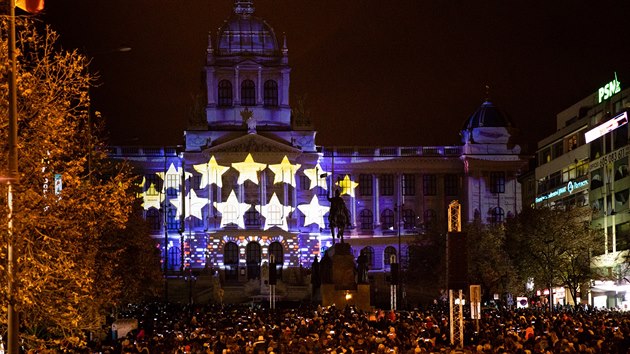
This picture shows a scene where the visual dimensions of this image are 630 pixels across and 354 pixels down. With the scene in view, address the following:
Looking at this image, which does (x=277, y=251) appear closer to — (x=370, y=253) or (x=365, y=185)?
(x=370, y=253)

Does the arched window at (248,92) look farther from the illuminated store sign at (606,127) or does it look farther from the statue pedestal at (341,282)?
the statue pedestal at (341,282)

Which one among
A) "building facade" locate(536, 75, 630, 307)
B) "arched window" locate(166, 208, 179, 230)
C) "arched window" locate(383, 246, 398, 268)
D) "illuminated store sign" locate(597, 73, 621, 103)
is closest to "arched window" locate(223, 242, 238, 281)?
"arched window" locate(166, 208, 179, 230)

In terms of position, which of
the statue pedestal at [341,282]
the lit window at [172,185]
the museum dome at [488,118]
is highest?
the museum dome at [488,118]

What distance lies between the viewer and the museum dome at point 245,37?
153375 millimetres

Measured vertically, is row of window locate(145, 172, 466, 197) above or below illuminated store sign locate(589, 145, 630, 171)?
above

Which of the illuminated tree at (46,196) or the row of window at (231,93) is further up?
the row of window at (231,93)

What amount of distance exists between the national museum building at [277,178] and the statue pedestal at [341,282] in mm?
65196

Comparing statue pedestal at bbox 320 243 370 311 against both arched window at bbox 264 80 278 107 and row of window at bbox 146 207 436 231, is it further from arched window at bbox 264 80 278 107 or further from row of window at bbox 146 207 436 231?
arched window at bbox 264 80 278 107

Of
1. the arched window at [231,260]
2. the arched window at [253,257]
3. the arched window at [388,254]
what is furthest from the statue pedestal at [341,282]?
the arched window at [388,254]

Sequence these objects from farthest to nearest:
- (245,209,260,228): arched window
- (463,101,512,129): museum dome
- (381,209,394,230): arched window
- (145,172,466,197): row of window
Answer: (463,101,512,129): museum dome → (145,172,466,197): row of window → (381,209,394,230): arched window → (245,209,260,228): arched window

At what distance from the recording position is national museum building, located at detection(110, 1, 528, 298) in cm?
14600

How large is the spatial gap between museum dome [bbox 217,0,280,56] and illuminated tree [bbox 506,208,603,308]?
189 feet

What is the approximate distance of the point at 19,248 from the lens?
2897 centimetres

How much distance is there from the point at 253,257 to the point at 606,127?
5215 cm
